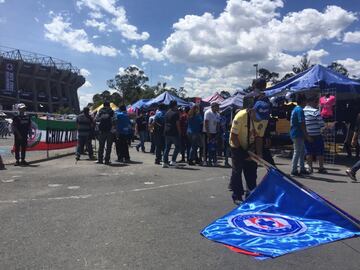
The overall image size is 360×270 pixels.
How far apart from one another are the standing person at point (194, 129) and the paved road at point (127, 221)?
7.27ft

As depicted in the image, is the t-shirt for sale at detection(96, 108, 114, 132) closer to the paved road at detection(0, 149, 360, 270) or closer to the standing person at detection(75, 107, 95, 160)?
the standing person at detection(75, 107, 95, 160)

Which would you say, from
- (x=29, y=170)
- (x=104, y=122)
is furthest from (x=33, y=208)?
(x=104, y=122)

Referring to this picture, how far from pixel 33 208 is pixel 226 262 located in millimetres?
3648

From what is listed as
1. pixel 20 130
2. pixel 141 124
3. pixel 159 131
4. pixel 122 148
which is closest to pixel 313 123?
pixel 159 131

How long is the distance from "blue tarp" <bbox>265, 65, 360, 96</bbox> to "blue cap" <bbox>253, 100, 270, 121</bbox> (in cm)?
744

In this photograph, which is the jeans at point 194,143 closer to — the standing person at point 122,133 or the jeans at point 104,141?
the standing person at point 122,133

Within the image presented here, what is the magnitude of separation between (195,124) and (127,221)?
23.4ft

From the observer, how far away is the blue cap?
23.6 feet

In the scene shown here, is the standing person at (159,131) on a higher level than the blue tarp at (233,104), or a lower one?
lower

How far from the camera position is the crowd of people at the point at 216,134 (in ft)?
23.3

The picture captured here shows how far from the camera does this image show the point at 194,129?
12953 millimetres

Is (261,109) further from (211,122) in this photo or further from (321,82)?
(321,82)

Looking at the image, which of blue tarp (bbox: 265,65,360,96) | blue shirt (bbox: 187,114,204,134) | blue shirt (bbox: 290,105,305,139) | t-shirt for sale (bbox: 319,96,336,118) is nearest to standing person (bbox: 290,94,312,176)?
blue shirt (bbox: 290,105,305,139)

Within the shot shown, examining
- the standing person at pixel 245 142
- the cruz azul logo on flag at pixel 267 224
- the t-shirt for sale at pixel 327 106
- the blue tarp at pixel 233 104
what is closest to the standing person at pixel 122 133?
the blue tarp at pixel 233 104
